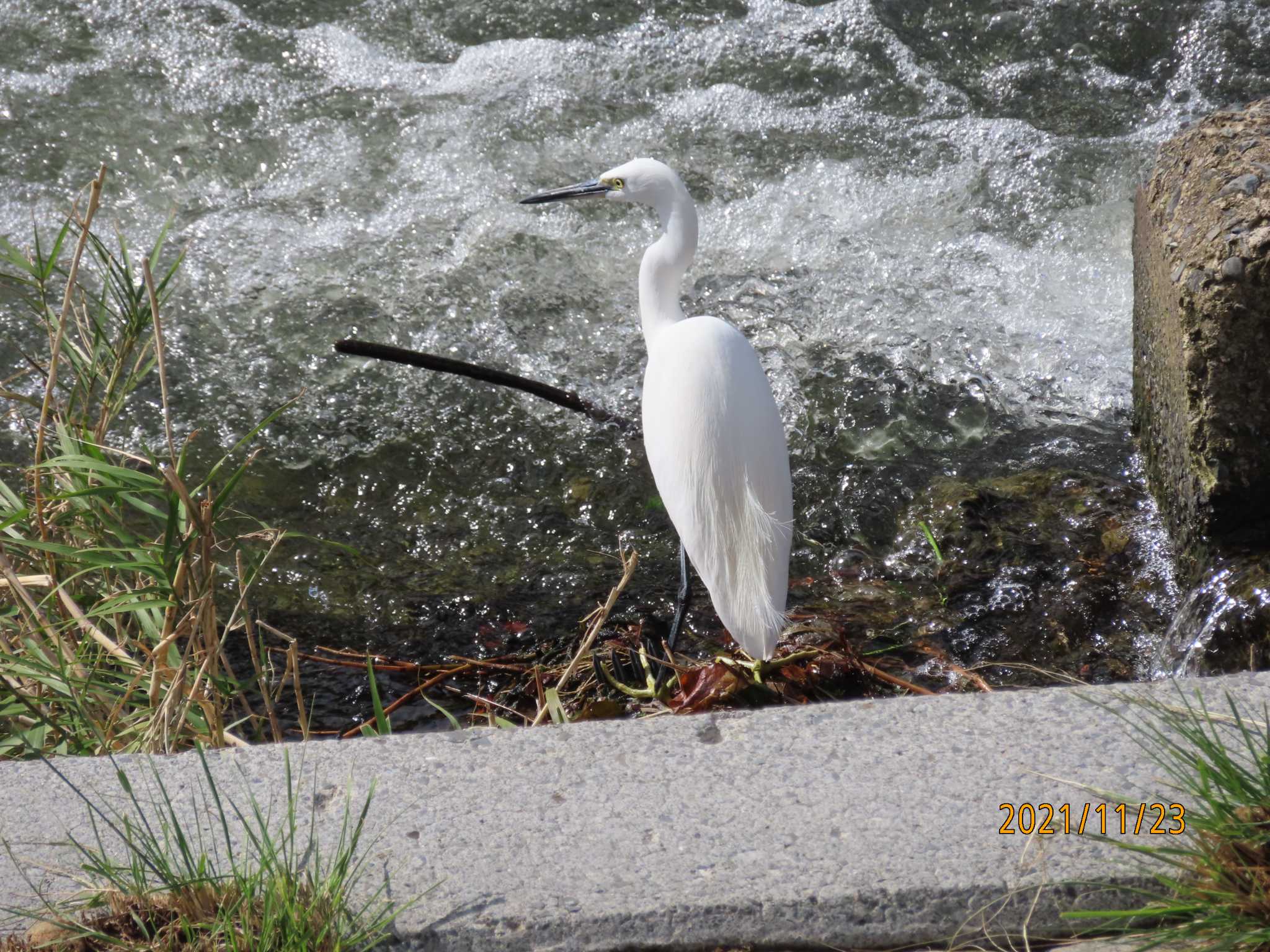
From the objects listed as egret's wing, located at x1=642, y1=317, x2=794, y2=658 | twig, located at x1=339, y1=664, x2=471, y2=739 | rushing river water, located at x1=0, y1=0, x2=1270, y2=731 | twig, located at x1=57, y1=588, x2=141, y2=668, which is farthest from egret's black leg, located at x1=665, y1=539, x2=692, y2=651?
twig, located at x1=57, y1=588, x2=141, y2=668

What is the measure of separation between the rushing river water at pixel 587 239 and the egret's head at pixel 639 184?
0.80 m

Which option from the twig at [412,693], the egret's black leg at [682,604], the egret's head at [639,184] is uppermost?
the egret's head at [639,184]

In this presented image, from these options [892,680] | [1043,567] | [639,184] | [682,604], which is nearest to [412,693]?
[682,604]

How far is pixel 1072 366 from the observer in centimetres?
347

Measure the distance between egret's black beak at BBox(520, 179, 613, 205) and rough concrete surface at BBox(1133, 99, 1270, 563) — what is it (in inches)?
45.1

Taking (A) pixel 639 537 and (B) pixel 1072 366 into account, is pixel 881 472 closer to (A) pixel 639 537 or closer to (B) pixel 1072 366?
(A) pixel 639 537

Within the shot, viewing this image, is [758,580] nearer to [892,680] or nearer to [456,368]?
[892,680]

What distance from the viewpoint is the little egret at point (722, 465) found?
1991 mm

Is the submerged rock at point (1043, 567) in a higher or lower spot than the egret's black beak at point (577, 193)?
lower

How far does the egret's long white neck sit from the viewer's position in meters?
2.43

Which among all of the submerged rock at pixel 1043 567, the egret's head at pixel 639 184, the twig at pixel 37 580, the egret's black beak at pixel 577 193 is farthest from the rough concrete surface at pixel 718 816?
the egret's black beak at pixel 577 193

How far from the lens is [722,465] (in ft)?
6.84

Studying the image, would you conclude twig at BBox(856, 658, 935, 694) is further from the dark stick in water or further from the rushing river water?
the dark stick in water

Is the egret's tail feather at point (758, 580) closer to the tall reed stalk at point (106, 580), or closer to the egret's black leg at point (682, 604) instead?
the egret's black leg at point (682, 604)
